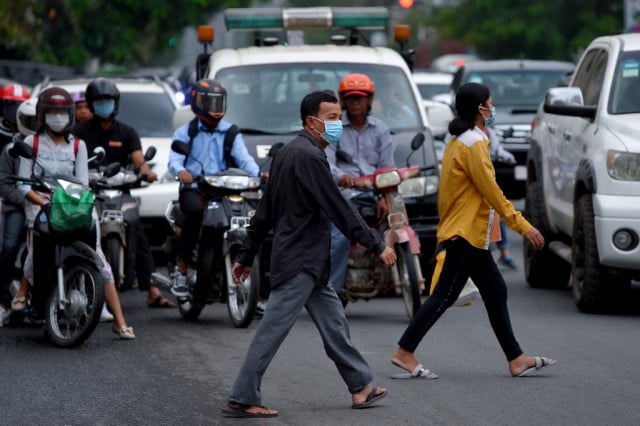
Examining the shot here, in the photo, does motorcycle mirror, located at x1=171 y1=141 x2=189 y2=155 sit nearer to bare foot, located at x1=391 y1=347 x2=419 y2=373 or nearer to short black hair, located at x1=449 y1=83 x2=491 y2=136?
short black hair, located at x1=449 y1=83 x2=491 y2=136

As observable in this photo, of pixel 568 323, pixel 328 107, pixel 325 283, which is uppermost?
pixel 328 107

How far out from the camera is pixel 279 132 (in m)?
13.6

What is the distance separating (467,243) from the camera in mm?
9312

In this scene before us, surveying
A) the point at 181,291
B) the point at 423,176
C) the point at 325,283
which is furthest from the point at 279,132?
the point at 325,283

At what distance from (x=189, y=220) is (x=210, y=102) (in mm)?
881

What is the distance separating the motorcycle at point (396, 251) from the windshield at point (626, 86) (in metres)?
1.58

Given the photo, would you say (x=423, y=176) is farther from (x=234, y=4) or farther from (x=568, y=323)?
(x=234, y=4)

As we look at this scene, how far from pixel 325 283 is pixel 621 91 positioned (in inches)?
197

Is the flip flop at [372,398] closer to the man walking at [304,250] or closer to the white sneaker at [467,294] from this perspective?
the man walking at [304,250]

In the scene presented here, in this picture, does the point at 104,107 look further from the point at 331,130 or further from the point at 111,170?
the point at 331,130

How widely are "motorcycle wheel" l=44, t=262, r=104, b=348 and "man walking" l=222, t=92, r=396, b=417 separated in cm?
237

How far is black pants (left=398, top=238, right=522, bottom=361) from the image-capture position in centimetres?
931

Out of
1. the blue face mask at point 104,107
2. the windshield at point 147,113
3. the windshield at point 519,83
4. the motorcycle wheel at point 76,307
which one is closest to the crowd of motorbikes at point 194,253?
the motorcycle wheel at point 76,307

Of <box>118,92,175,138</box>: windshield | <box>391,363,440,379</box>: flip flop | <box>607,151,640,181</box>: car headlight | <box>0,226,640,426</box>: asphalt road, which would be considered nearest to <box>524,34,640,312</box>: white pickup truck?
<box>607,151,640,181</box>: car headlight
